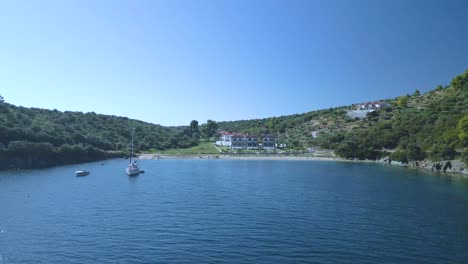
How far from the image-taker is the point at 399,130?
109m

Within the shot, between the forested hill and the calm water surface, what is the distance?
102 ft

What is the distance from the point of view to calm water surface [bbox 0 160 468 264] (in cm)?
2369

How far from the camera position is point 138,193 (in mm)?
49281

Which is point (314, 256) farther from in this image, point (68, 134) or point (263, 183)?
point (68, 134)

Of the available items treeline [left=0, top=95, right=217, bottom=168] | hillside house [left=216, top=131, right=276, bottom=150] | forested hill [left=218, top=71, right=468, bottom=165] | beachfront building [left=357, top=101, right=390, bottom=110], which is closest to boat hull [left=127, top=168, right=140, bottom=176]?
treeline [left=0, top=95, right=217, bottom=168]

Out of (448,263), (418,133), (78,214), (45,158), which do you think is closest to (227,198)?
(78,214)

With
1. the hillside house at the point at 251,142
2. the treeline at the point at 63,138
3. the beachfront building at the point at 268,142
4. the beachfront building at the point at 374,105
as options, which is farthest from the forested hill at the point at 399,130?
the treeline at the point at 63,138

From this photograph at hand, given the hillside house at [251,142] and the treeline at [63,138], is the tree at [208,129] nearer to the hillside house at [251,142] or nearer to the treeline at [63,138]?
the treeline at [63,138]

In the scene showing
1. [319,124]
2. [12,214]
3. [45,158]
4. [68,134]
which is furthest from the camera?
[319,124]

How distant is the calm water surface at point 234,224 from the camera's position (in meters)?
23.7

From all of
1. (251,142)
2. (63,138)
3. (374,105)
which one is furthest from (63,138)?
(374,105)

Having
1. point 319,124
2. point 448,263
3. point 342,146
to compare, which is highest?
point 319,124

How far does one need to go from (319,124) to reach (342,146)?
60.1 metres

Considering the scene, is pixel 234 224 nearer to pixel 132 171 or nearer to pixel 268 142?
pixel 132 171
